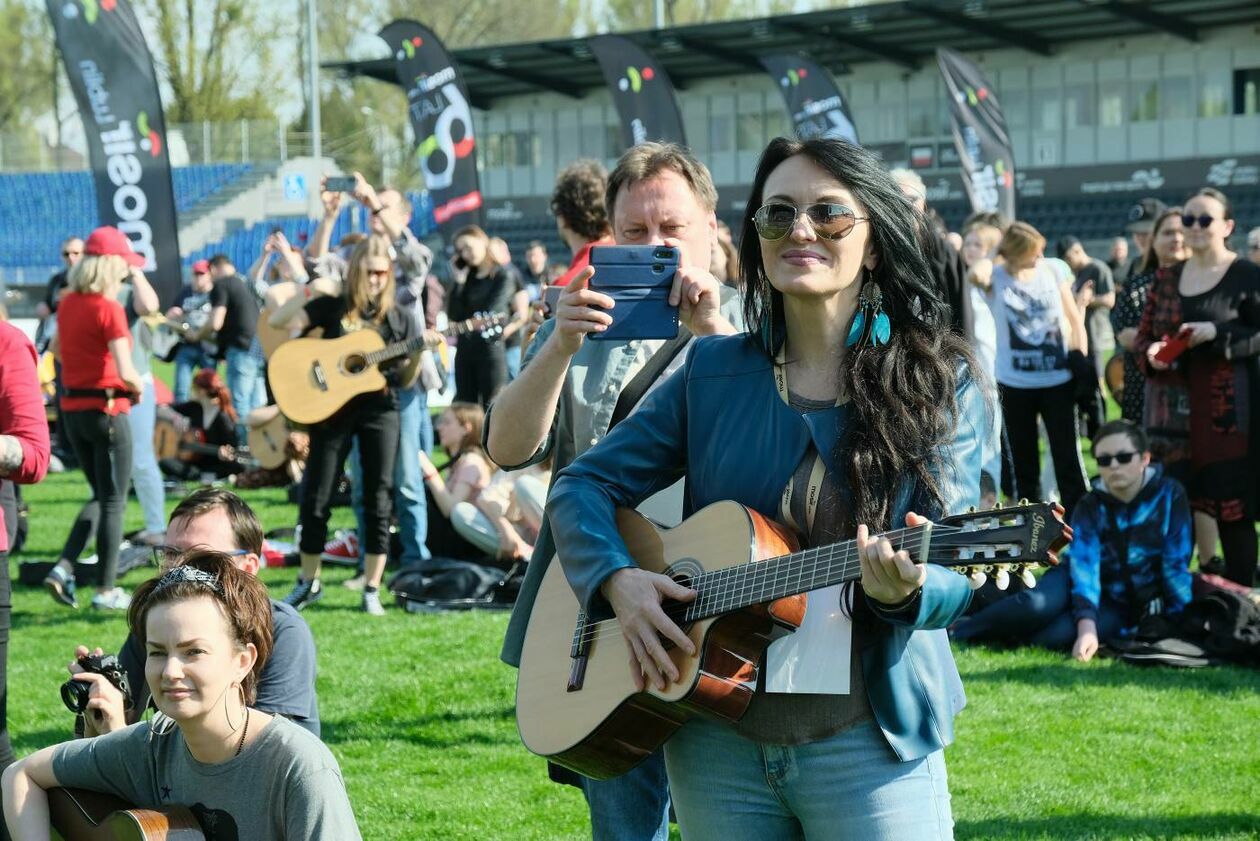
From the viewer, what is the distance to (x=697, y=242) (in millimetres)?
3373

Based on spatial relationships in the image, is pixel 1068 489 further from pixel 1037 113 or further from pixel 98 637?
pixel 1037 113

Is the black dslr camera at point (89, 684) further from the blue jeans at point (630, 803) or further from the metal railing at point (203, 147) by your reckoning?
the metal railing at point (203, 147)

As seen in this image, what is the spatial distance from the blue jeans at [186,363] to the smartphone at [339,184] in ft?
18.0

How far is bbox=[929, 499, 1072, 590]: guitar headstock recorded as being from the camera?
2.10 meters

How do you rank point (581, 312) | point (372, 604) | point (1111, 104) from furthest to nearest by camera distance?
1. point (1111, 104)
2. point (372, 604)
3. point (581, 312)

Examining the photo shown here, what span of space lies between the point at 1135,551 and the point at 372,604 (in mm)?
3899

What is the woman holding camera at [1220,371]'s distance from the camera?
7.56 metres

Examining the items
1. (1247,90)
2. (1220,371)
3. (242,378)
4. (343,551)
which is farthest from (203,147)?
(1220,371)

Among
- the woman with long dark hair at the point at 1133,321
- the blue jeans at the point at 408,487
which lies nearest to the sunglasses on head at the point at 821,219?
the blue jeans at the point at 408,487

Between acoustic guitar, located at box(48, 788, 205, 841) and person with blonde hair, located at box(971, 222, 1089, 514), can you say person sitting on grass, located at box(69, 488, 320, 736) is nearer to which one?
acoustic guitar, located at box(48, 788, 205, 841)

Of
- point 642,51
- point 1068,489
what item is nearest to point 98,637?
point 1068,489

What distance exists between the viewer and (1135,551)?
701cm

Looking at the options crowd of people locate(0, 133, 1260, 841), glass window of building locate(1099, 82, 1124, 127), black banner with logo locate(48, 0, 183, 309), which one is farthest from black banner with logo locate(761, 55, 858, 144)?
crowd of people locate(0, 133, 1260, 841)

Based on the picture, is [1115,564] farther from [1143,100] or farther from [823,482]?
[1143,100]
